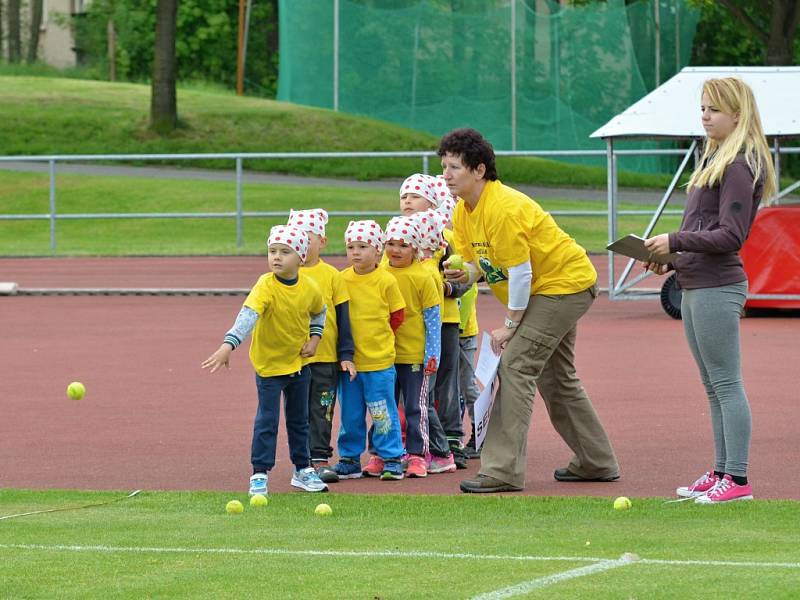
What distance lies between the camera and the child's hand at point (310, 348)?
796 centimetres

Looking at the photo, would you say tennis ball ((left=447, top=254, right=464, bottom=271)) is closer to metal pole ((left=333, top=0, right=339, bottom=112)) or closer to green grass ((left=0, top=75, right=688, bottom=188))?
green grass ((left=0, top=75, right=688, bottom=188))

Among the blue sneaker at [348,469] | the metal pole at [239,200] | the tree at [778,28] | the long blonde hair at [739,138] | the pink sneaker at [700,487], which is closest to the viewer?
the long blonde hair at [739,138]

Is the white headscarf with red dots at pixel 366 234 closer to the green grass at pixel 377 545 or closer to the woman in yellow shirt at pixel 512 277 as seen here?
the woman in yellow shirt at pixel 512 277

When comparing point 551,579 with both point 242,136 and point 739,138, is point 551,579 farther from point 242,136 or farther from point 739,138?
point 242,136

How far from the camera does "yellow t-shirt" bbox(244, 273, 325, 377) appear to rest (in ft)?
25.9

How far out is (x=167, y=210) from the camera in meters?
30.2

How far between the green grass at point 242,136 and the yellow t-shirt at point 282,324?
26.2 metres

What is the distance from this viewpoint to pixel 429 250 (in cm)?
866

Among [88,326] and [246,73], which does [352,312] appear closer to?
[88,326]

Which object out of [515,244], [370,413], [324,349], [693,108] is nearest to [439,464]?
[370,413]

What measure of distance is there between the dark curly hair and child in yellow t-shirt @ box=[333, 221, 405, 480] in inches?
34.2

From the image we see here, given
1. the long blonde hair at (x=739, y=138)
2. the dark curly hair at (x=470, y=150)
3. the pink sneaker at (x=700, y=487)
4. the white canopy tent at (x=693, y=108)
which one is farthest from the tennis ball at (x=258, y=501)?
the white canopy tent at (x=693, y=108)

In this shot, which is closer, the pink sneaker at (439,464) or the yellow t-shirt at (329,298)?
the yellow t-shirt at (329,298)

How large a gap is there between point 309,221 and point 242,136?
3074cm
